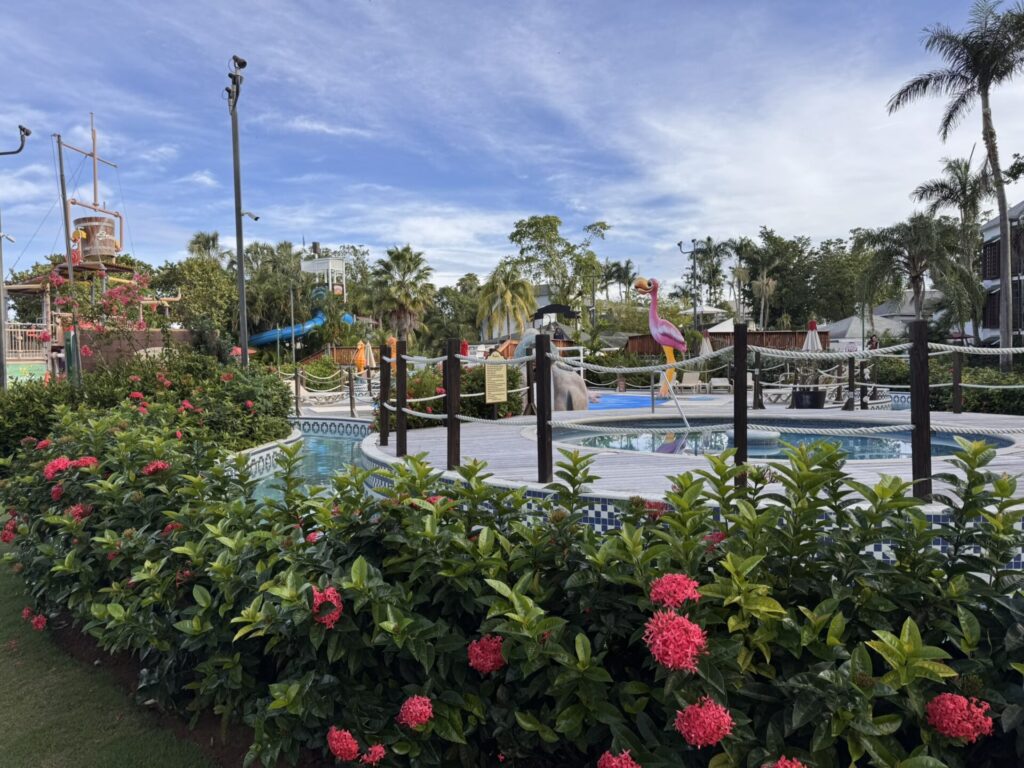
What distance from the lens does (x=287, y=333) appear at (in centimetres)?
4138

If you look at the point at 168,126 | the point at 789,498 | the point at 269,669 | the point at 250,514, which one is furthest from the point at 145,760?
the point at 168,126

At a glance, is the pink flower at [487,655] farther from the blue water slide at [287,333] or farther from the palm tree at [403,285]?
the blue water slide at [287,333]

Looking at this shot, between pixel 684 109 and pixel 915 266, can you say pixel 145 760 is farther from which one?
pixel 915 266

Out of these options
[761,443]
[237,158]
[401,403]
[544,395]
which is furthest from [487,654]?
[237,158]

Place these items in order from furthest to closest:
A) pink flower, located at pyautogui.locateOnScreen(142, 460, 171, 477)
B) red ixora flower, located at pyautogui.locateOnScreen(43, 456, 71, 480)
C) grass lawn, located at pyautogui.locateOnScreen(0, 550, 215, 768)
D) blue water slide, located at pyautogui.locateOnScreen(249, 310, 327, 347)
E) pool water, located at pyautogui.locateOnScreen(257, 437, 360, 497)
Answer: blue water slide, located at pyautogui.locateOnScreen(249, 310, 327, 347) < pool water, located at pyautogui.locateOnScreen(257, 437, 360, 497) < red ixora flower, located at pyautogui.locateOnScreen(43, 456, 71, 480) < pink flower, located at pyautogui.locateOnScreen(142, 460, 171, 477) < grass lawn, located at pyautogui.locateOnScreen(0, 550, 215, 768)

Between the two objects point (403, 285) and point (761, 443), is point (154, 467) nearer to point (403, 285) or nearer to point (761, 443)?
point (761, 443)

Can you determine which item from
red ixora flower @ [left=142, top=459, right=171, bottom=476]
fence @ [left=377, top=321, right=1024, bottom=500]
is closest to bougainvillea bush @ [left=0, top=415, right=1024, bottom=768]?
fence @ [left=377, top=321, right=1024, bottom=500]

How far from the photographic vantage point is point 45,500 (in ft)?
12.8

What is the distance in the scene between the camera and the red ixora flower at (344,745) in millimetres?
1871

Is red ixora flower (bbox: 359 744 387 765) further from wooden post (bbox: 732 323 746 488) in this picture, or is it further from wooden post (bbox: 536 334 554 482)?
wooden post (bbox: 732 323 746 488)

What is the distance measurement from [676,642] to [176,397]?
849 cm

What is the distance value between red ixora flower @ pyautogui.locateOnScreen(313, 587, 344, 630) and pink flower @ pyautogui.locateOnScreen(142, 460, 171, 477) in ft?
5.90

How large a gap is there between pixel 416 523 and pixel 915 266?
29924 millimetres

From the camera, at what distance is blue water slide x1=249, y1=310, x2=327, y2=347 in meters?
41.2
